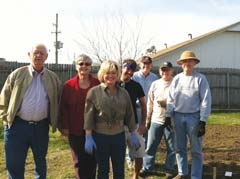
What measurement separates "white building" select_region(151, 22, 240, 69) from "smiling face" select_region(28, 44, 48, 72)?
1087 inches

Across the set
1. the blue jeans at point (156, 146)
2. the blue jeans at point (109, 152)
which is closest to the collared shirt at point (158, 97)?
the blue jeans at point (156, 146)

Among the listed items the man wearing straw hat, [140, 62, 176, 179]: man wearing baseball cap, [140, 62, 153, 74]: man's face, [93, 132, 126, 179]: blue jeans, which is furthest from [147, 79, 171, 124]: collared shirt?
[93, 132, 126, 179]: blue jeans

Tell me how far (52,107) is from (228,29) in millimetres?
28590

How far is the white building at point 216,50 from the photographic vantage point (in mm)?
33844

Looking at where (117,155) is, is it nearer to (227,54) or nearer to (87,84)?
(87,84)

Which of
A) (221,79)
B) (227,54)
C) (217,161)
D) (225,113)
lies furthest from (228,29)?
A: (217,161)

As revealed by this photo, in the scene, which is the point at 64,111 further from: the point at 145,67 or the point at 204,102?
the point at 145,67

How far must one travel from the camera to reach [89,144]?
6188 mm

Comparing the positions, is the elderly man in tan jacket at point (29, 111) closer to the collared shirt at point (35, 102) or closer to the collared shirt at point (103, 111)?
the collared shirt at point (35, 102)

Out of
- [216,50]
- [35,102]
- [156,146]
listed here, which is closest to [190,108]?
[156,146]

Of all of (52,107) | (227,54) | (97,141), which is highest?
(227,54)

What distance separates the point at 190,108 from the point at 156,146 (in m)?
1.24

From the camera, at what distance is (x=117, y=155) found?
6297 mm

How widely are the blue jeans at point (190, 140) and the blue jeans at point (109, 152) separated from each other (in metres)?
1.37
